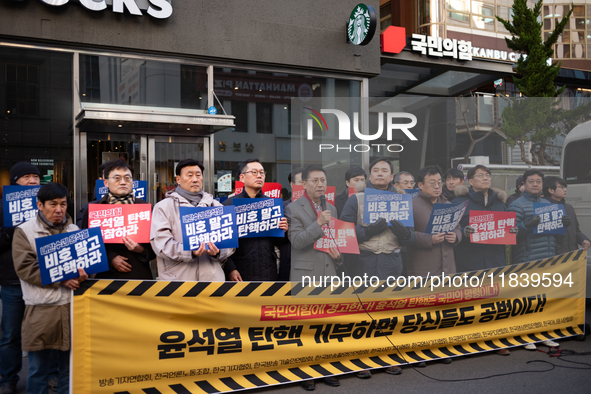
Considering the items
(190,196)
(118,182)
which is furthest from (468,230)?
(118,182)

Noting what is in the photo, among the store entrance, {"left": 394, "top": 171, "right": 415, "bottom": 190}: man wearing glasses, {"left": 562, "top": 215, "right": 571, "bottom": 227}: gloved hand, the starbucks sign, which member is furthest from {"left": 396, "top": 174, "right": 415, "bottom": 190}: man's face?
the starbucks sign

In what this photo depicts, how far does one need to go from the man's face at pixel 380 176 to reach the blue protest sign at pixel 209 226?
5.85 feet

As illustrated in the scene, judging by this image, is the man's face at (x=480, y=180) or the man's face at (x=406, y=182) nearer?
the man's face at (x=406, y=182)

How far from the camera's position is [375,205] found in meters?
5.31

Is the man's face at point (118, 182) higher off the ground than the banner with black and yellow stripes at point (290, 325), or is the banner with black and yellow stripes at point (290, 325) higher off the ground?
the man's face at point (118, 182)

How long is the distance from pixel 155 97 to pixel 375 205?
236 inches

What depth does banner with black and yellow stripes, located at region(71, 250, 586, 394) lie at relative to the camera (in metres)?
4.05

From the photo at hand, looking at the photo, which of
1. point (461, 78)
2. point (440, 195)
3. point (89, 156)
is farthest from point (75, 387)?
point (461, 78)

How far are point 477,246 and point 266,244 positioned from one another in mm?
2610

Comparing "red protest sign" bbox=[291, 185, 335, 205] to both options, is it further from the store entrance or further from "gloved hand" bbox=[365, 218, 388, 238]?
the store entrance

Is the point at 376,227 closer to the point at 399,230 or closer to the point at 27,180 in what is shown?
the point at 399,230

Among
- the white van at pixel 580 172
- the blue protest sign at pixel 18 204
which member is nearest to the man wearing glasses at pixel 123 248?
the blue protest sign at pixel 18 204

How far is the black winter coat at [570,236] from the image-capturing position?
20.4 feet

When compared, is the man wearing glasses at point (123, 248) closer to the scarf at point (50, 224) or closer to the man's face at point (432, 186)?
the scarf at point (50, 224)
